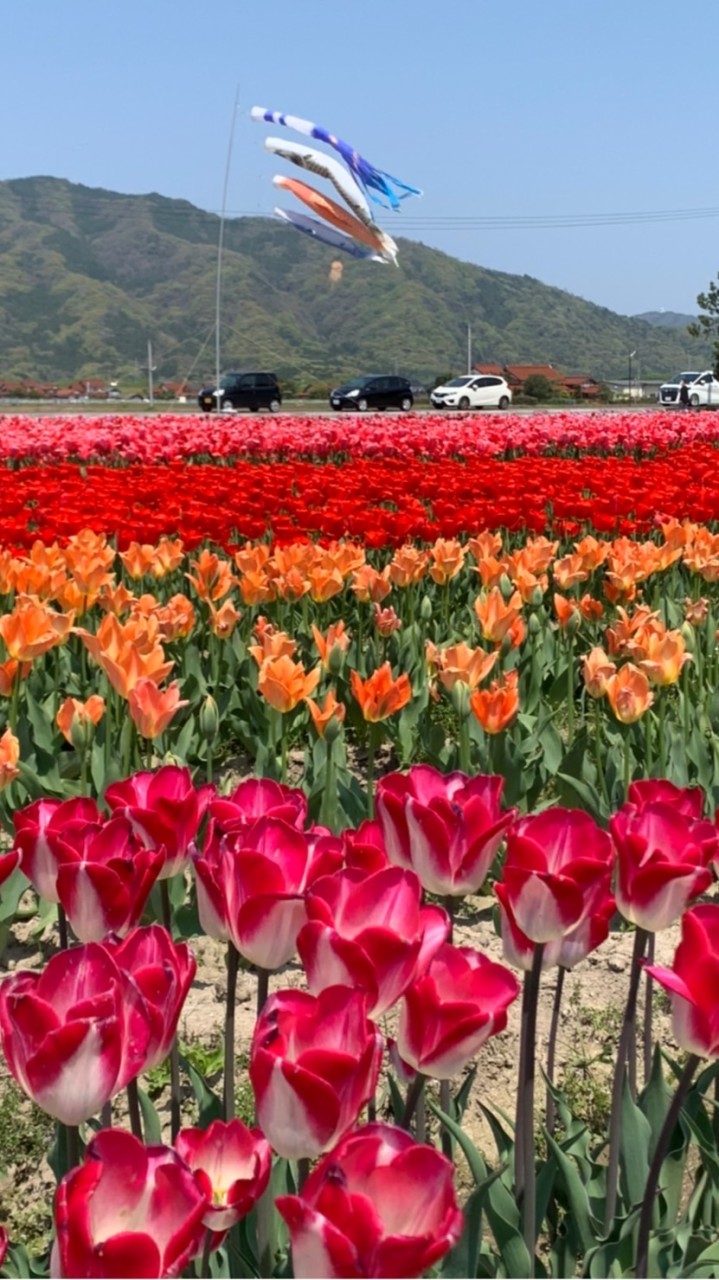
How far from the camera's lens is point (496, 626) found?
14.3 ft

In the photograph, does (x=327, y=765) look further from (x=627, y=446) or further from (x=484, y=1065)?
(x=627, y=446)

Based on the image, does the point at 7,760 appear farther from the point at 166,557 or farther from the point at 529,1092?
the point at 166,557

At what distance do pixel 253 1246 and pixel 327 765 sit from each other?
6.45 ft

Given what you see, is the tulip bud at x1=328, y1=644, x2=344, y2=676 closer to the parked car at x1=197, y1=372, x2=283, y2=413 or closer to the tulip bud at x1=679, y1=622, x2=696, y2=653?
the tulip bud at x1=679, y1=622, x2=696, y2=653

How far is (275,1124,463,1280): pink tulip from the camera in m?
0.92

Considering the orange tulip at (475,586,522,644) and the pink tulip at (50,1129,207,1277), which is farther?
the orange tulip at (475,586,522,644)

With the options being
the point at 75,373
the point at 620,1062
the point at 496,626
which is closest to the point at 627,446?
the point at 496,626

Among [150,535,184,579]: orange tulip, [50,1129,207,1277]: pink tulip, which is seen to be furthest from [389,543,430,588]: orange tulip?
[50,1129,207,1277]: pink tulip

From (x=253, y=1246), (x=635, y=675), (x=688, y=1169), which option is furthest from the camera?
(x=635, y=675)

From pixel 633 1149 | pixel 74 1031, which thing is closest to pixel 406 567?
pixel 633 1149

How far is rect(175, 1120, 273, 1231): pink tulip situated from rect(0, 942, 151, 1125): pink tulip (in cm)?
9

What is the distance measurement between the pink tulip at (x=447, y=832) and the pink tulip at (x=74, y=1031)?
0.44 meters

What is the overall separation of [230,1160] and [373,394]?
134ft

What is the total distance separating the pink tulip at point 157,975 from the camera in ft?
4.17
